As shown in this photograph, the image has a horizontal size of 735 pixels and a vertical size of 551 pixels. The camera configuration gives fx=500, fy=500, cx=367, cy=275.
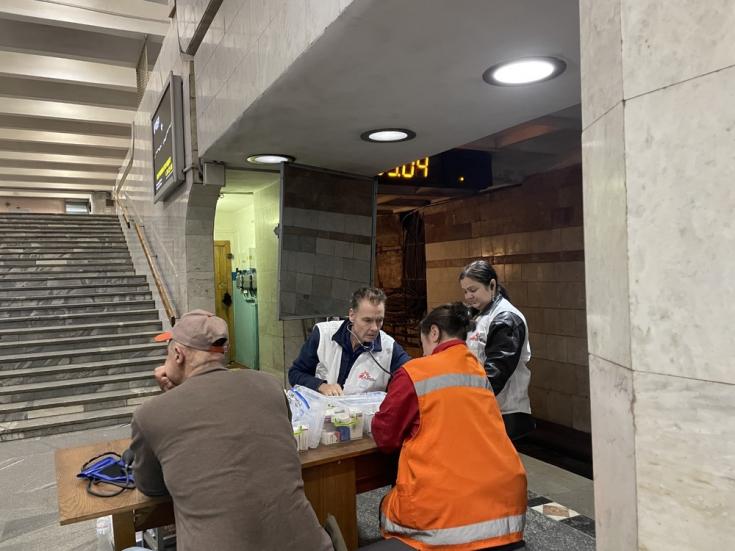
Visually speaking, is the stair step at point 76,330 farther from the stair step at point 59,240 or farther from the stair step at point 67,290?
the stair step at point 59,240

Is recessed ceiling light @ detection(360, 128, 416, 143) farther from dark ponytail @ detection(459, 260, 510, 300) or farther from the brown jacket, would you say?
the brown jacket

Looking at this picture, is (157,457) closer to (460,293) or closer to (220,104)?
(220,104)

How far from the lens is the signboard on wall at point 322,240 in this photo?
4988 mm

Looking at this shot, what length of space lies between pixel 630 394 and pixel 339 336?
6.54 ft

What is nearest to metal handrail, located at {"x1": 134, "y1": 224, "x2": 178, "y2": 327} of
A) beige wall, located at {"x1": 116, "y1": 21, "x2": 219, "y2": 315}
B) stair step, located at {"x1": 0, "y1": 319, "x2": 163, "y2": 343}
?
beige wall, located at {"x1": 116, "y1": 21, "x2": 219, "y2": 315}

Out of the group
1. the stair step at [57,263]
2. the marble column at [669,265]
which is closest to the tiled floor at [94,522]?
the marble column at [669,265]

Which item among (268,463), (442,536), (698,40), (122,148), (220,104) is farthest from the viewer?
(122,148)

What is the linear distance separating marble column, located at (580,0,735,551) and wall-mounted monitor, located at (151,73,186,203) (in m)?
5.40

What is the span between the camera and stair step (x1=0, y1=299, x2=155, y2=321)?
23.3 ft

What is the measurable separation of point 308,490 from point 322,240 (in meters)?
3.33

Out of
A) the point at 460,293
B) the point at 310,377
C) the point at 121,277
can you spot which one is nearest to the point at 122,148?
the point at 121,277

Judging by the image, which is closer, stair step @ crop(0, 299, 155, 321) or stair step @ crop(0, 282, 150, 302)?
stair step @ crop(0, 299, 155, 321)

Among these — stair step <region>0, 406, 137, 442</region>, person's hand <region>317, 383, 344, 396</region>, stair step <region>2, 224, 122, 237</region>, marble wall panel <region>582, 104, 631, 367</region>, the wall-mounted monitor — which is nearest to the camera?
marble wall panel <region>582, 104, 631, 367</region>

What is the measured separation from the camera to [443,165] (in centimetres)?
604
